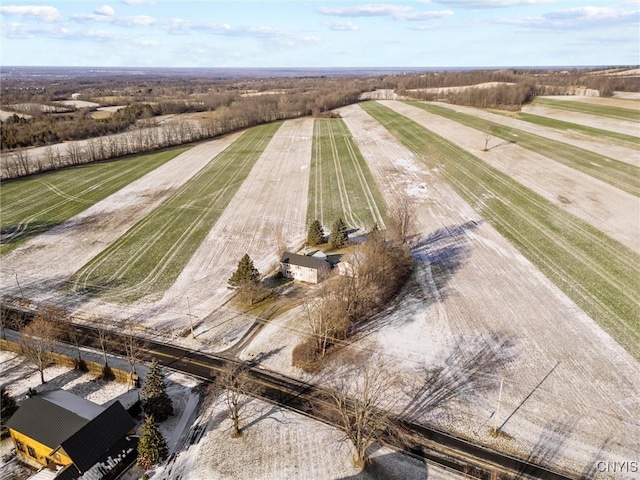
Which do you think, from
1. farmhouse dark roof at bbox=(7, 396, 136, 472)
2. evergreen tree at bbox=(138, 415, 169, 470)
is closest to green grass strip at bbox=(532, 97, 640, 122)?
evergreen tree at bbox=(138, 415, 169, 470)

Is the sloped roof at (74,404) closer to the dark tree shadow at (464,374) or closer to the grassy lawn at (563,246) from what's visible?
the dark tree shadow at (464,374)

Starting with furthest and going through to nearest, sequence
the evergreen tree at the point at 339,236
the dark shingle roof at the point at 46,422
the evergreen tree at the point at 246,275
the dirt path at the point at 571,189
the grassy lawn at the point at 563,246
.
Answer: the dirt path at the point at 571,189
the evergreen tree at the point at 339,236
the evergreen tree at the point at 246,275
the grassy lawn at the point at 563,246
the dark shingle roof at the point at 46,422

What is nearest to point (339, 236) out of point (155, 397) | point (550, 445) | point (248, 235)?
point (248, 235)

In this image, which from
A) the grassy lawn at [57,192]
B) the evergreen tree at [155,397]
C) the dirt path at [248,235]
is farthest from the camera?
the grassy lawn at [57,192]

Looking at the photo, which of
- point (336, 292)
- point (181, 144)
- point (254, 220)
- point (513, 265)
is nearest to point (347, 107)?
point (181, 144)

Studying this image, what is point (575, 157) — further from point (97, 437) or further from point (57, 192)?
point (57, 192)

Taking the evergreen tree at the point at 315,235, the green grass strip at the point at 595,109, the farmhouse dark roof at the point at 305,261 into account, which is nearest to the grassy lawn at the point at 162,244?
the farmhouse dark roof at the point at 305,261

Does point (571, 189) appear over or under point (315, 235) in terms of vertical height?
over
